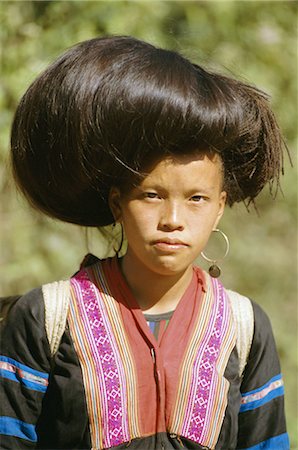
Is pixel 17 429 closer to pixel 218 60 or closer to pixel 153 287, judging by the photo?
pixel 153 287

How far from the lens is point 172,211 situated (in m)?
1.76

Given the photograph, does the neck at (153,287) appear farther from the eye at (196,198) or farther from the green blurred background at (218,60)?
the green blurred background at (218,60)

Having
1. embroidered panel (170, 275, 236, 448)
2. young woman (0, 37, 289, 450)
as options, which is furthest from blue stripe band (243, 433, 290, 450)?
embroidered panel (170, 275, 236, 448)

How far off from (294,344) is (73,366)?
2.15 metres

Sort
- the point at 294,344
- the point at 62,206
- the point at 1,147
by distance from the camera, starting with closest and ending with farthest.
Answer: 1. the point at 62,206
2. the point at 1,147
3. the point at 294,344

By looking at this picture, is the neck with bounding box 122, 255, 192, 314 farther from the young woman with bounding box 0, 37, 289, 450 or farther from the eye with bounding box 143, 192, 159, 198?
the eye with bounding box 143, 192, 159, 198

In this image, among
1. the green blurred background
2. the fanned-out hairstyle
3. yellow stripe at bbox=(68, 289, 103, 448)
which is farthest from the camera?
the green blurred background

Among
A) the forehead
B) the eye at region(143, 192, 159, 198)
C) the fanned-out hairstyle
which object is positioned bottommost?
the eye at region(143, 192, 159, 198)

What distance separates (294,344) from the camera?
381 centimetres

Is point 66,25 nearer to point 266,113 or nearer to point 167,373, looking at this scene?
point 266,113

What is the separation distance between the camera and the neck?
193 centimetres

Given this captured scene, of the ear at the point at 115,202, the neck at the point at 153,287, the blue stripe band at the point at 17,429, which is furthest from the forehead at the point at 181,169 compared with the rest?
the blue stripe band at the point at 17,429

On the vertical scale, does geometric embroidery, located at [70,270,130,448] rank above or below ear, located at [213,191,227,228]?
below

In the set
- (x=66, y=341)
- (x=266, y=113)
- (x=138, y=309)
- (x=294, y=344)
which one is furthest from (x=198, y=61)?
(x=294, y=344)
